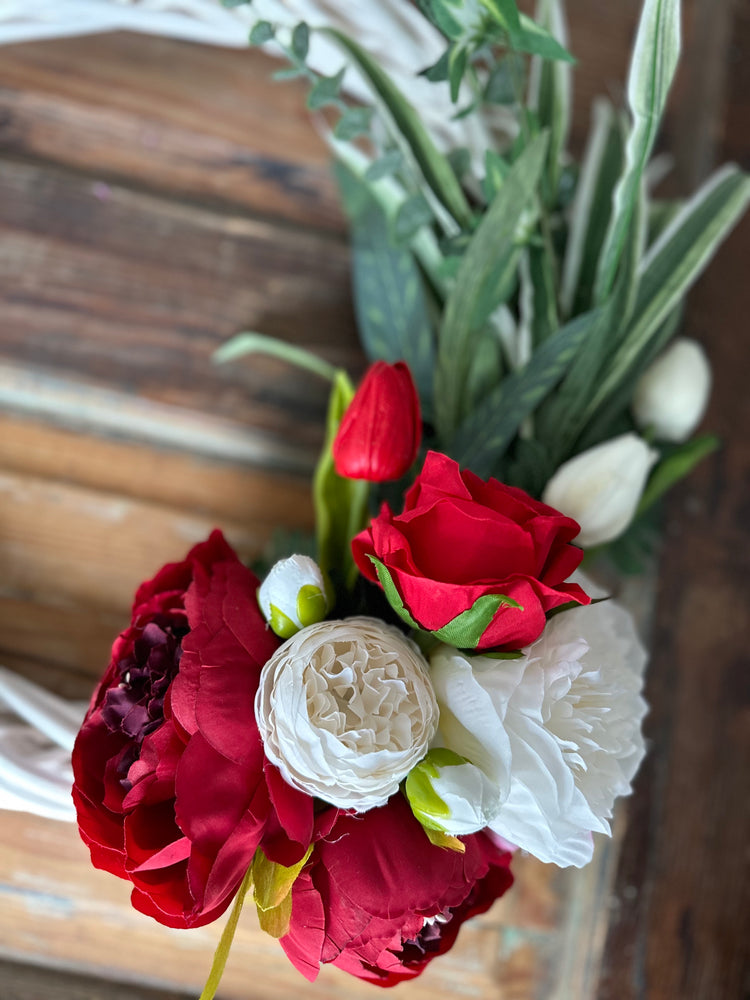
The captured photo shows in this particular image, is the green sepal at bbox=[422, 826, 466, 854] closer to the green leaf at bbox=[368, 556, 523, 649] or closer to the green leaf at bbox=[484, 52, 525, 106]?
the green leaf at bbox=[368, 556, 523, 649]

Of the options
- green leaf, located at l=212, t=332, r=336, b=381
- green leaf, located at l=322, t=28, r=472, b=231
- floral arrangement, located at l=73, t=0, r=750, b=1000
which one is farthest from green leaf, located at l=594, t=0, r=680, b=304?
green leaf, located at l=212, t=332, r=336, b=381

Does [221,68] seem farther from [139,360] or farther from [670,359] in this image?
[670,359]

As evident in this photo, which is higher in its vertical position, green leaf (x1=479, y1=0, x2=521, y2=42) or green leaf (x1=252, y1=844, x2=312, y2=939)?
green leaf (x1=479, y1=0, x2=521, y2=42)

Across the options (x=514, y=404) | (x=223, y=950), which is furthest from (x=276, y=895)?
(x=514, y=404)

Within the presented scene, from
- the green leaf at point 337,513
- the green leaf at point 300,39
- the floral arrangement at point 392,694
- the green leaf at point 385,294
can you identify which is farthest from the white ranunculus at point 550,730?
the green leaf at point 300,39

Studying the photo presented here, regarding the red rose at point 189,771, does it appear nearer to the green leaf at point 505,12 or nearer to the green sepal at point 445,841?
the green sepal at point 445,841

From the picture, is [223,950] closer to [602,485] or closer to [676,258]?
[602,485]
